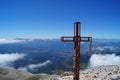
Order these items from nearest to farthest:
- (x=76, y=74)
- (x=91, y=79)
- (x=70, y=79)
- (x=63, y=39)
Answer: (x=63, y=39) → (x=76, y=74) → (x=91, y=79) → (x=70, y=79)

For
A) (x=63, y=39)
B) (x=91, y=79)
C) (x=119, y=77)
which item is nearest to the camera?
(x=63, y=39)

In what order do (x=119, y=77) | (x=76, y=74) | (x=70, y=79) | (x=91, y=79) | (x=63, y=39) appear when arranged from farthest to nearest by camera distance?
(x=70, y=79)
(x=91, y=79)
(x=119, y=77)
(x=76, y=74)
(x=63, y=39)

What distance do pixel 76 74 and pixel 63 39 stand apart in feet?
18.1

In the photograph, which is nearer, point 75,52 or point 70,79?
point 75,52

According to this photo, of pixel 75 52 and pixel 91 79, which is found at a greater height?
pixel 75 52

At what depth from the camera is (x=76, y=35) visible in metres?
Answer: 26.4

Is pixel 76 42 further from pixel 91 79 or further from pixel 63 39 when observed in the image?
pixel 91 79

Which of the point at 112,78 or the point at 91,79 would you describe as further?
the point at 91,79

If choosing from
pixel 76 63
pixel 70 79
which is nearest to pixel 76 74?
pixel 76 63

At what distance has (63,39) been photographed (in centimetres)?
2611

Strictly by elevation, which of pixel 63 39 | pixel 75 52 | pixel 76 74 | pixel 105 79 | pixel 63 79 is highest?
pixel 63 39

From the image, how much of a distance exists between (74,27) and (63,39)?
2.17 meters

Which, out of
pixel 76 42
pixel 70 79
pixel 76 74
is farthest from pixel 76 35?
pixel 70 79

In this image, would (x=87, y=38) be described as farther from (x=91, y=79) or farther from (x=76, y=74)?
(x=91, y=79)
